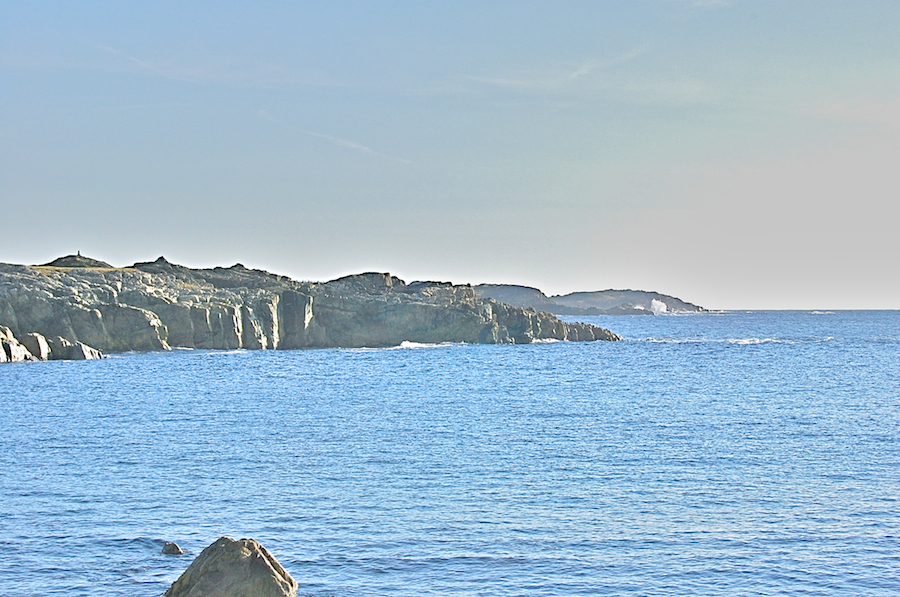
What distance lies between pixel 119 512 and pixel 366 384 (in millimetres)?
55454

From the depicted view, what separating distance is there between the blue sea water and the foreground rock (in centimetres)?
295

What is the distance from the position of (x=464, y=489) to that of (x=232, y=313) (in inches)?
4484

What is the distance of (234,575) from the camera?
19.2m

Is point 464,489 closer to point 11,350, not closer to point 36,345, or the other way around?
point 11,350

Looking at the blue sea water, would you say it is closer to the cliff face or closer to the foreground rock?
the foreground rock

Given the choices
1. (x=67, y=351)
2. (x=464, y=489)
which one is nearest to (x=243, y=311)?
(x=67, y=351)

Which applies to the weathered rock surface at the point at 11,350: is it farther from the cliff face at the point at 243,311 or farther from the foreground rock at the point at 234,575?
the foreground rock at the point at 234,575

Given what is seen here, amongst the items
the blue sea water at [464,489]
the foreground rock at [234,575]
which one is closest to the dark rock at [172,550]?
the blue sea water at [464,489]

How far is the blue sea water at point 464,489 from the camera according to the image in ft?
78.7

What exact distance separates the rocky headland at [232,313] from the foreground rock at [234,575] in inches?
3883

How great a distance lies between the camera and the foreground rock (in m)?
19.2

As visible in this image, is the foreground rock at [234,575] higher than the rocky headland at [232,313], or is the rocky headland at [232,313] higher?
the rocky headland at [232,313]

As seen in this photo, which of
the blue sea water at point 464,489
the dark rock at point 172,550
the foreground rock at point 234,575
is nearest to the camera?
the foreground rock at point 234,575

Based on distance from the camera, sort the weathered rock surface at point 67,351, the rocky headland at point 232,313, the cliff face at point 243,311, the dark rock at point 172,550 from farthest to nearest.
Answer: the cliff face at point 243,311 → the rocky headland at point 232,313 → the weathered rock surface at point 67,351 → the dark rock at point 172,550
